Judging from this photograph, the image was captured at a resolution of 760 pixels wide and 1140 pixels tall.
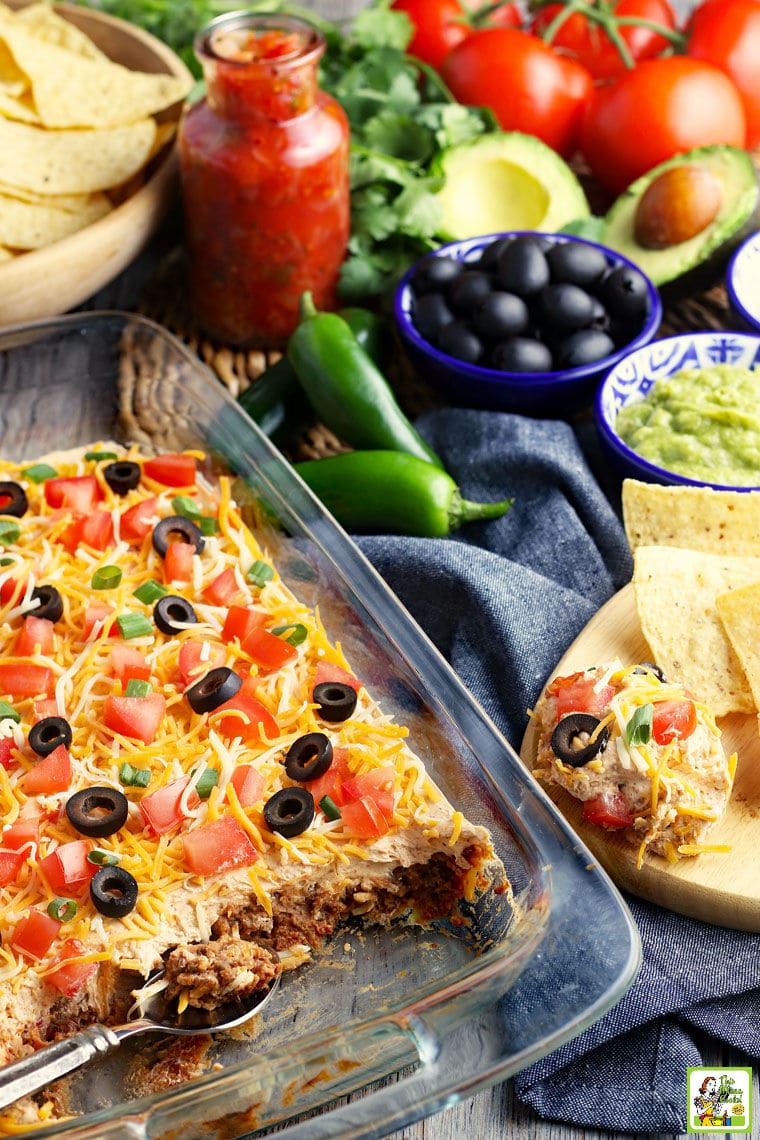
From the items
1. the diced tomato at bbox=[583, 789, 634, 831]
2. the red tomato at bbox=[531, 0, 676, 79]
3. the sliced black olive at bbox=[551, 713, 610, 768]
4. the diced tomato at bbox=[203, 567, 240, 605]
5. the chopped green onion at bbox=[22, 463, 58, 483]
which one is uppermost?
the red tomato at bbox=[531, 0, 676, 79]

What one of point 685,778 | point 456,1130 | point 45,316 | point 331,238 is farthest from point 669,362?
point 456,1130

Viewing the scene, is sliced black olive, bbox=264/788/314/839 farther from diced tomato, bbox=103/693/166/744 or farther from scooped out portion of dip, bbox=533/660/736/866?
scooped out portion of dip, bbox=533/660/736/866

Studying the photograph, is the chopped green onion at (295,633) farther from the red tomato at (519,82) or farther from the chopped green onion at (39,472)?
the red tomato at (519,82)

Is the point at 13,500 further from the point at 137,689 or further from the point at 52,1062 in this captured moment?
the point at 52,1062

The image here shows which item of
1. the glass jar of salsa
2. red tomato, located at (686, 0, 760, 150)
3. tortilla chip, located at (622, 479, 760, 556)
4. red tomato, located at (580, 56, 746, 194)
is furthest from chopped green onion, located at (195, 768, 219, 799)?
red tomato, located at (686, 0, 760, 150)

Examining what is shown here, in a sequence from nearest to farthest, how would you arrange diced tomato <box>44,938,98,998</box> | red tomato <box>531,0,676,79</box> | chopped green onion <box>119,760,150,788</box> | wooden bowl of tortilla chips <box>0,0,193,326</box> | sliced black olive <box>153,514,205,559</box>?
diced tomato <box>44,938,98,998</box> → chopped green onion <box>119,760,150,788</box> → sliced black olive <box>153,514,205,559</box> → wooden bowl of tortilla chips <box>0,0,193,326</box> → red tomato <box>531,0,676,79</box>

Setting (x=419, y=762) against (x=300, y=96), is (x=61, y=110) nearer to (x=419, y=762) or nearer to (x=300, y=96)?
(x=300, y=96)

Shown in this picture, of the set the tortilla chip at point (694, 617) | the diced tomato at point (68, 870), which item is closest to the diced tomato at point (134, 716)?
the diced tomato at point (68, 870)
